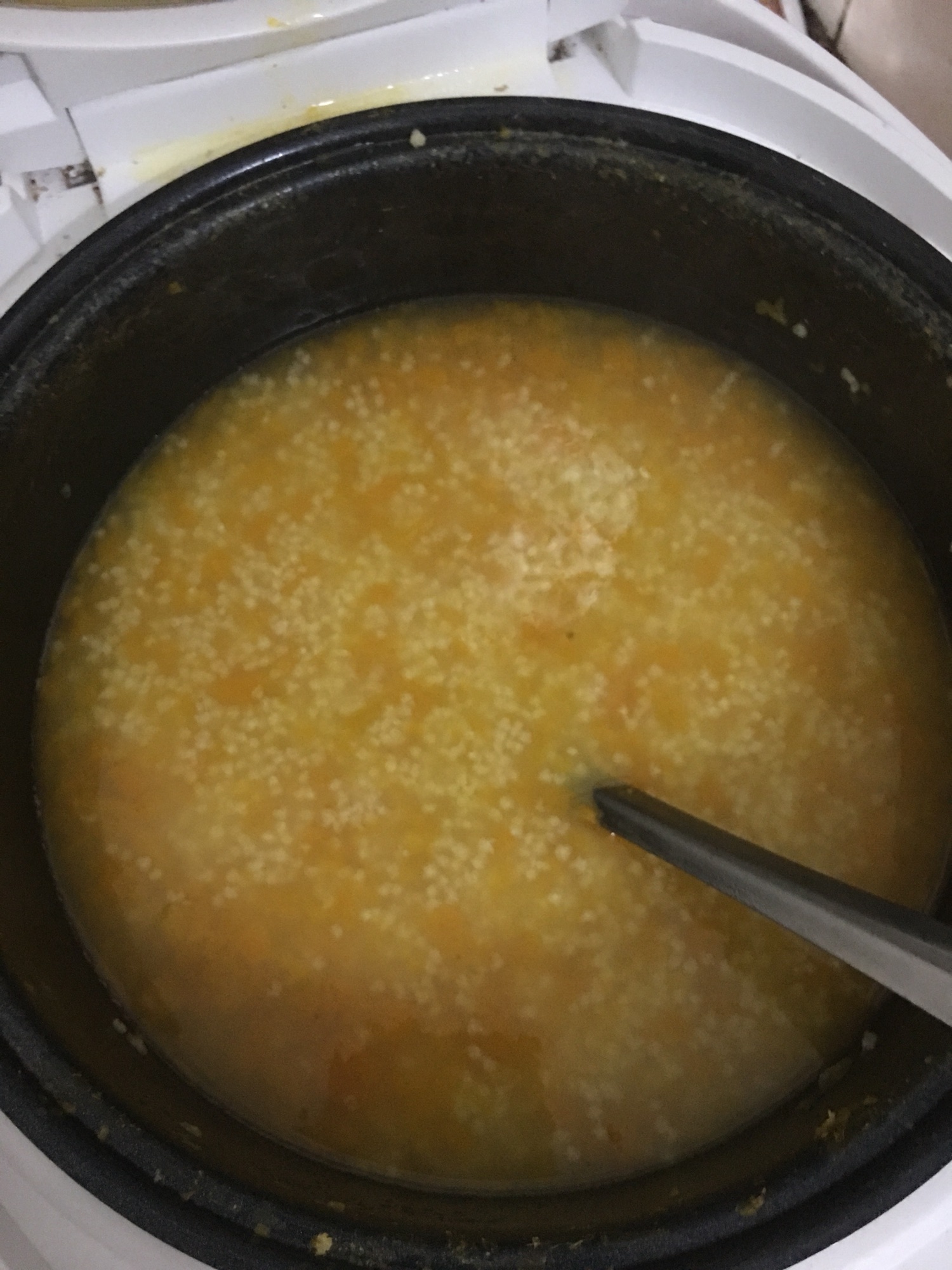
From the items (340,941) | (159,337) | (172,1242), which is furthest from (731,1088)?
(159,337)

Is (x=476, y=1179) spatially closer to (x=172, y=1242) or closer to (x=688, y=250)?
(x=172, y=1242)

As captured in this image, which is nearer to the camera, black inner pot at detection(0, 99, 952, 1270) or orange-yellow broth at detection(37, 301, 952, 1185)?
black inner pot at detection(0, 99, 952, 1270)

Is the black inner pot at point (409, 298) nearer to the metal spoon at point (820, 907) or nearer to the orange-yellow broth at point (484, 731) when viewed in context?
the orange-yellow broth at point (484, 731)

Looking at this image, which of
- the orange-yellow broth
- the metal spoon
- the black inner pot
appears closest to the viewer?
the metal spoon

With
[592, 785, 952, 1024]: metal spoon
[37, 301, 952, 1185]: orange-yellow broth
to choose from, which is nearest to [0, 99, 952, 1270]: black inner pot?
[37, 301, 952, 1185]: orange-yellow broth

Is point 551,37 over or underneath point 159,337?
over

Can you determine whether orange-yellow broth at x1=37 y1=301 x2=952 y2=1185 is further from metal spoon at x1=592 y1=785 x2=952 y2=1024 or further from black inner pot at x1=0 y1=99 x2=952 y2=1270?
metal spoon at x1=592 y1=785 x2=952 y2=1024

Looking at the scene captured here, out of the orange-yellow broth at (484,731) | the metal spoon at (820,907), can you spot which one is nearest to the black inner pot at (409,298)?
the orange-yellow broth at (484,731)
